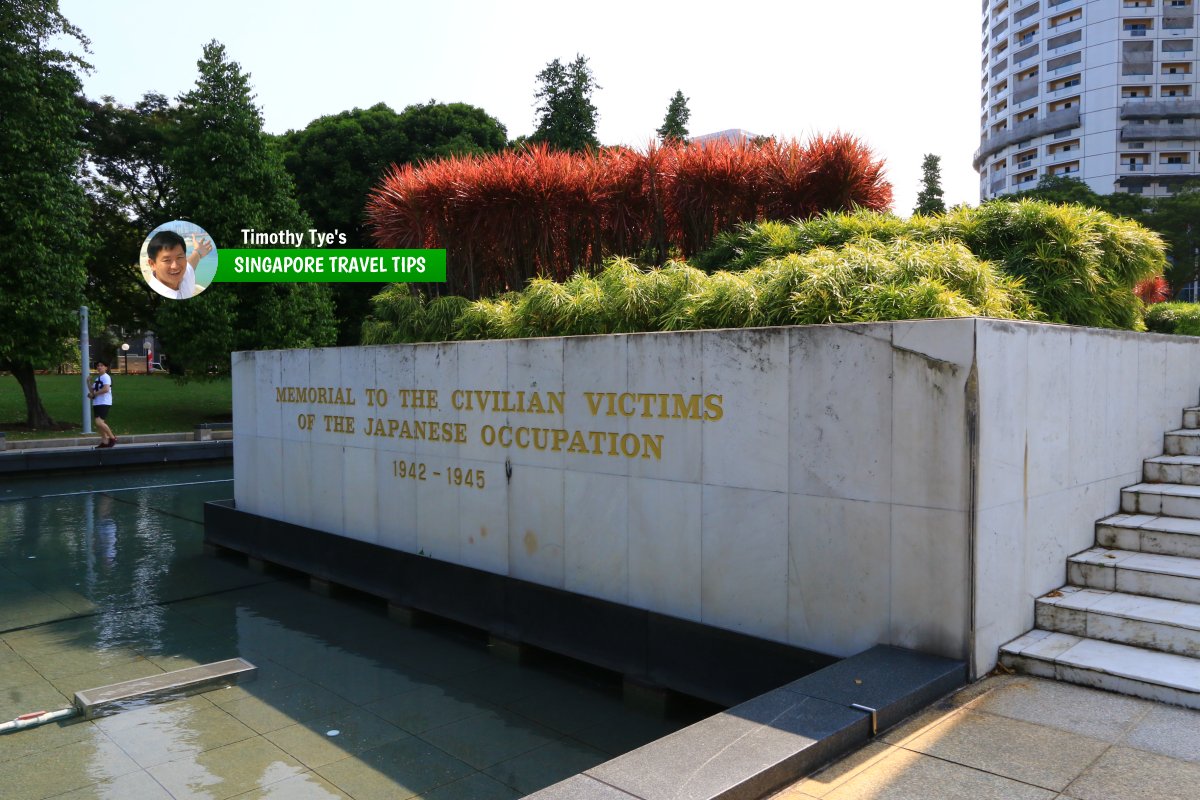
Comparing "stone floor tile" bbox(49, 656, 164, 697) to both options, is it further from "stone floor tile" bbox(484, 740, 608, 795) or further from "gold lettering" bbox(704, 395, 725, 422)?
"gold lettering" bbox(704, 395, 725, 422)

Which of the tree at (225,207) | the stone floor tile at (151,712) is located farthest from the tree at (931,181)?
the stone floor tile at (151,712)

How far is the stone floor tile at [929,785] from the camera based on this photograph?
3.03 m

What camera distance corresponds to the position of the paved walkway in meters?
3.07

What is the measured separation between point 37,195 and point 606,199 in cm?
1642

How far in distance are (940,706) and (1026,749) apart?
0.50 m

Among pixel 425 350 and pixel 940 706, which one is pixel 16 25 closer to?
pixel 425 350

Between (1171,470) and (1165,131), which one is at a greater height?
(1165,131)

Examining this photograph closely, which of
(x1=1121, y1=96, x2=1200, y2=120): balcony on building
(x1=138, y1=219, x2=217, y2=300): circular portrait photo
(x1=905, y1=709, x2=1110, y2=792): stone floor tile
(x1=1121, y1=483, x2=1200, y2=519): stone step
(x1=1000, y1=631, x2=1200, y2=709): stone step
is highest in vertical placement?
(x1=1121, y1=96, x2=1200, y2=120): balcony on building

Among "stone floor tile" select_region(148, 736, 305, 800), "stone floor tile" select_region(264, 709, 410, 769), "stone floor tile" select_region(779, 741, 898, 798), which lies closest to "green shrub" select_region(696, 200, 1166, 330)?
"stone floor tile" select_region(779, 741, 898, 798)

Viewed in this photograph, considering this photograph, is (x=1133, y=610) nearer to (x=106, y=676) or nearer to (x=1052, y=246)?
(x=1052, y=246)

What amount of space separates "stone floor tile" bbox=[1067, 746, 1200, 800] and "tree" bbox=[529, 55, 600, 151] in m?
28.8

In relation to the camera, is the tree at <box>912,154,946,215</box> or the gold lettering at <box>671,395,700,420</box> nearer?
the gold lettering at <box>671,395,700,420</box>

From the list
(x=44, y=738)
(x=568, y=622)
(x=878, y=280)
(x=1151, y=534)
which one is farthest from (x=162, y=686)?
(x=1151, y=534)

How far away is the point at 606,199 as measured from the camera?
32.0 feet
